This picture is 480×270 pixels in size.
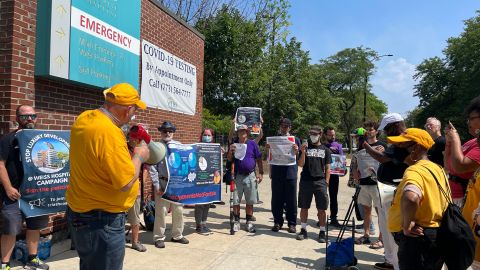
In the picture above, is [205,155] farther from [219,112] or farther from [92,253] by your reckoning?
[219,112]

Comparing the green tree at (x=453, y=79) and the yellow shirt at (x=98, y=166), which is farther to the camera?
the green tree at (x=453, y=79)

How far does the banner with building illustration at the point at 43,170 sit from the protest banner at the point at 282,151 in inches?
148

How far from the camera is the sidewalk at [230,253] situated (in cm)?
513

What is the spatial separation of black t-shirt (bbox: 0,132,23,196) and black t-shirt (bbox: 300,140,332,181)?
4525 millimetres

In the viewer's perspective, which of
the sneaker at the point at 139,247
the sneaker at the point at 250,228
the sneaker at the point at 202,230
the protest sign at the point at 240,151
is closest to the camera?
the sneaker at the point at 139,247

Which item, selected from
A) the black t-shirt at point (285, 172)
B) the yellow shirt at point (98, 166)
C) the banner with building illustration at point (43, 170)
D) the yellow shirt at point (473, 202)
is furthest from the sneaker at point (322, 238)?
the yellow shirt at point (98, 166)

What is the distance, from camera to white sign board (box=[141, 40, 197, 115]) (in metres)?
7.73

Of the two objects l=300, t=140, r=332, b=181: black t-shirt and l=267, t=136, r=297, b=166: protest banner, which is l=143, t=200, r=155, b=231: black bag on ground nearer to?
l=267, t=136, r=297, b=166: protest banner

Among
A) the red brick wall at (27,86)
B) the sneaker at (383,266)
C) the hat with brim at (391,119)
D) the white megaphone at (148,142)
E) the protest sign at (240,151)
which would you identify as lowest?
the sneaker at (383,266)

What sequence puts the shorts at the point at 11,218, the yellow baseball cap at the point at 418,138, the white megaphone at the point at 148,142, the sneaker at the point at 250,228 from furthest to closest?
the sneaker at the point at 250,228, the shorts at the point at 11,218, the yellow baseball cap at the point at 418,138, the white megaphone at the point at 148,142

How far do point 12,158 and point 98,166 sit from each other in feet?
8.08

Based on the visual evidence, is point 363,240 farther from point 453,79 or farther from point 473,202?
point 453,79

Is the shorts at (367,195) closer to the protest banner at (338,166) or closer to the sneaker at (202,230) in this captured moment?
the protest banner at (338,166)

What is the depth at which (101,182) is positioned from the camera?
2654mm
